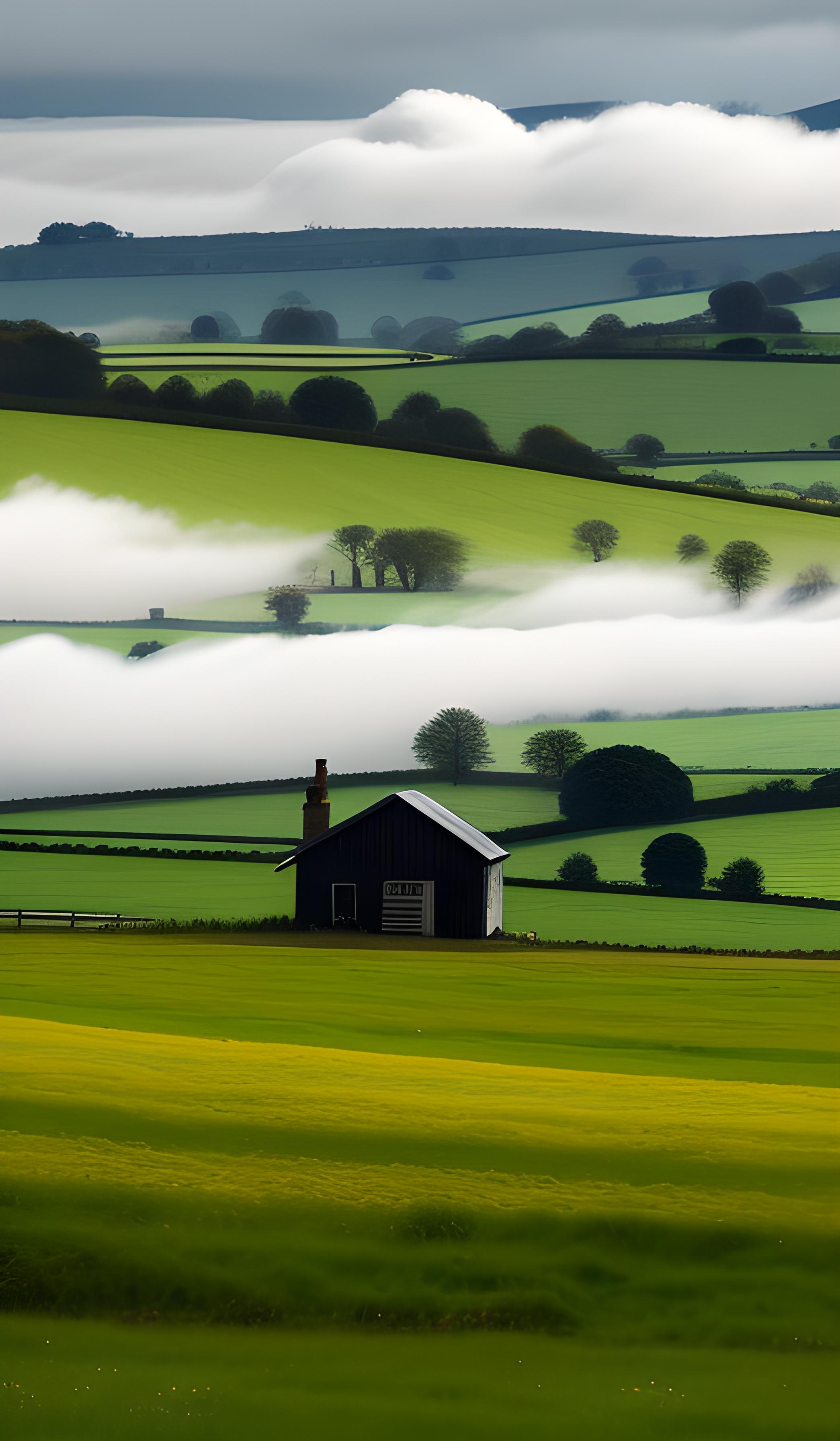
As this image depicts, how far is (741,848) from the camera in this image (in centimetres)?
6894

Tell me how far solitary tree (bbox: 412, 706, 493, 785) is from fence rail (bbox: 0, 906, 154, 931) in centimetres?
2527

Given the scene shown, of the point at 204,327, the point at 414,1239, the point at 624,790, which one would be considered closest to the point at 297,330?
the point at 204,327

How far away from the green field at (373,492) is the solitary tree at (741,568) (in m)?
A: 1.09

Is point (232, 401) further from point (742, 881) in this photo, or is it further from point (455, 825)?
point (742, 881)

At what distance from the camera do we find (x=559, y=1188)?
20219mm

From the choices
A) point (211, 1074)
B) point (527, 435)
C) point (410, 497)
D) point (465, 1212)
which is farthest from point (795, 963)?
point (527, 435)

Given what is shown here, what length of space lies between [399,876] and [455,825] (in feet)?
10.0

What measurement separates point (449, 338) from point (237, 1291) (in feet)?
364

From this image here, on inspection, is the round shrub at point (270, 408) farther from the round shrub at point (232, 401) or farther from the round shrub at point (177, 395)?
the round shrub at point (177, 395)

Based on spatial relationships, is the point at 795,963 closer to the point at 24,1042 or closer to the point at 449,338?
the point at 24,1042

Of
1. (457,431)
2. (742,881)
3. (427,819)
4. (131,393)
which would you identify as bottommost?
(742,881)

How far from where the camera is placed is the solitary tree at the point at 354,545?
309 feet

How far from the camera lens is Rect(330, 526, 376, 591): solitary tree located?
9425 centimetres

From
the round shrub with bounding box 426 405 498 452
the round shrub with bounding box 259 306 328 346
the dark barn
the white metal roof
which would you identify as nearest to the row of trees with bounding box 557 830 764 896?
the white metal roof
